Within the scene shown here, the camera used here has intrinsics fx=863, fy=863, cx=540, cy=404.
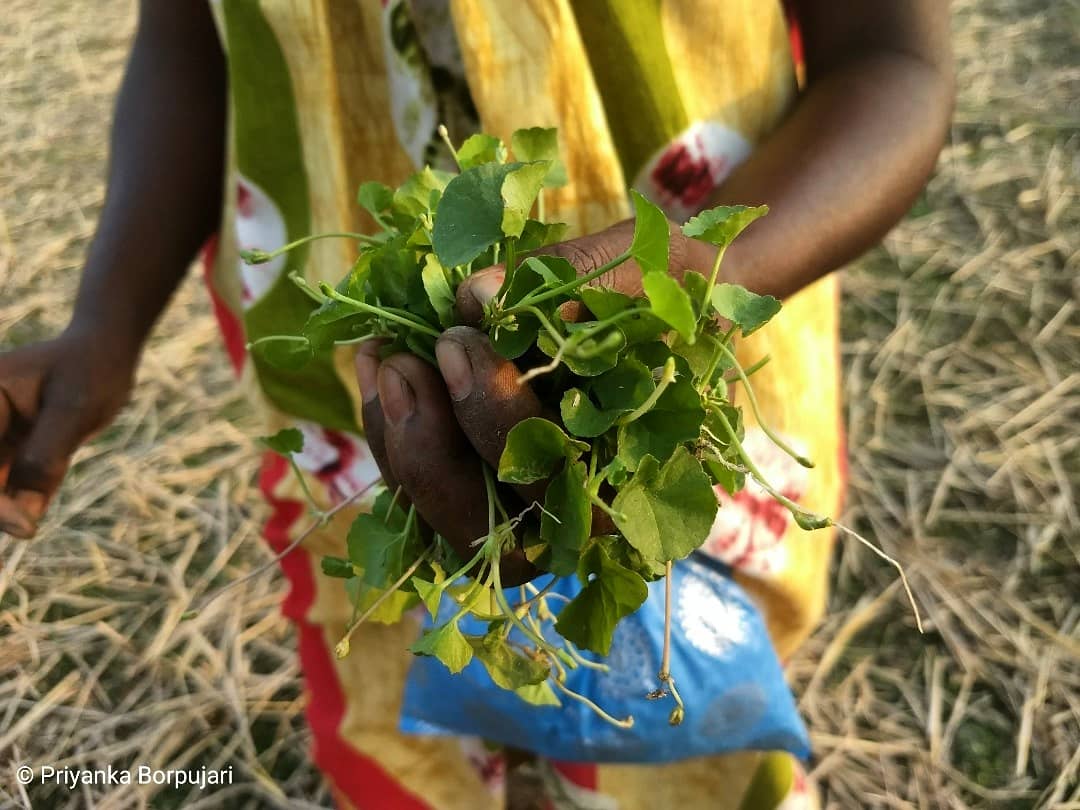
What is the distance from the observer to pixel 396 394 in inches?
15.2

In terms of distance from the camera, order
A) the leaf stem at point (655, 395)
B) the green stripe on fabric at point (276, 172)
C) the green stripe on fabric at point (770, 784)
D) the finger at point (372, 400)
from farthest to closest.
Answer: the green stripe on fabric at point (770, 784)
the green stripe on fabric at point (276, 172)
the finger at point (372, 400)
the leaf stem at point (655, 395)

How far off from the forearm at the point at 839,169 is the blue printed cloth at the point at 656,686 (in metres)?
0.27

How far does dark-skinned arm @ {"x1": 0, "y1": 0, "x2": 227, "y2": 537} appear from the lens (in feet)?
2.53

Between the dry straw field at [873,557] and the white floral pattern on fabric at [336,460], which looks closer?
the white floral pattern on fabric at [336,460]

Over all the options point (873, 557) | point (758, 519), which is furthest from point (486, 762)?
point (873, 557)

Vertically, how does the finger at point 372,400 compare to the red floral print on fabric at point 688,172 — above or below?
above

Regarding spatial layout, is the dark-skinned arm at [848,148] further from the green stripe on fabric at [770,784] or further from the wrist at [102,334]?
the wrist at [102,334]

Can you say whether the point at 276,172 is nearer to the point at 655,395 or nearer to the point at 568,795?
the point at 655,395

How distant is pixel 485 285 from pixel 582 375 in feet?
0.18

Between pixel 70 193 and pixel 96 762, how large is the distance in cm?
131

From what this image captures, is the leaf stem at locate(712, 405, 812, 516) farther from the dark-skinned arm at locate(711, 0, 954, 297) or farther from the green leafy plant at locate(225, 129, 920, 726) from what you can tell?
the dark-skinned arm at locate(711, 0, 954, 297)

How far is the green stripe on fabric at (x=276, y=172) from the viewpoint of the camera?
26.1 inches

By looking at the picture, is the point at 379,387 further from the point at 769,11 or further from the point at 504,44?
the point at 769,11

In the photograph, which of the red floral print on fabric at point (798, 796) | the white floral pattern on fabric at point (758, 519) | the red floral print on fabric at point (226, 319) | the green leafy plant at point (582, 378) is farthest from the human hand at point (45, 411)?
the red floral print on fabric at point (798, 796)
